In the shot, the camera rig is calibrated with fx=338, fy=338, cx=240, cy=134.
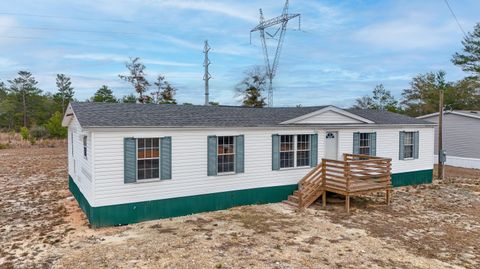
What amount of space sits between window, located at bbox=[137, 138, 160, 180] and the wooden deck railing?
483 centimetres

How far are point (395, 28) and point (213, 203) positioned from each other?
12.1m

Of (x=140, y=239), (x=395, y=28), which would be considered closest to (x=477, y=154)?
(x=395, y=28)

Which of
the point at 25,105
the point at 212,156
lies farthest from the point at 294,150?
the point at 25,105

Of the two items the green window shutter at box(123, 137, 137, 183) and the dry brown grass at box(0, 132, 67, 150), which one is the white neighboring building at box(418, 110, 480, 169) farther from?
the dry brown grass at box(0, 132, 67, 150)

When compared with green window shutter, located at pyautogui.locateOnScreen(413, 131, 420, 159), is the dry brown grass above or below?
below

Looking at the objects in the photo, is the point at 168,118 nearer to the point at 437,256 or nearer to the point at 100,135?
the point at 100,135

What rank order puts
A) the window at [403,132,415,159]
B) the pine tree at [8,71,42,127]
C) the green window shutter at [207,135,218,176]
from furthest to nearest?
1. the pine tree at [8,71,42,127]
2. the window at [403,132,415,159]
3. the green window shutter at [207,135,218,176]

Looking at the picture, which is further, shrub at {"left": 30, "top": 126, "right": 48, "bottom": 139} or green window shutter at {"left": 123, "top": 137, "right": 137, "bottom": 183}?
shrub at {"left": 30, "top": 126, "right": 48, "bottom": 139}

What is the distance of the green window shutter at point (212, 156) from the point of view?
426 inches

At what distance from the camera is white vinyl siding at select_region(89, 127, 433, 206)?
917cm

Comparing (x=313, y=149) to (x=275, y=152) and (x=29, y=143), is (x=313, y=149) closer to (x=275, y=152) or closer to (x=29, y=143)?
(x=275, y=152)

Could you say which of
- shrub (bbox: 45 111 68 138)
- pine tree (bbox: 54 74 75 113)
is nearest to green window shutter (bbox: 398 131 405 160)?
shrub (bbox: 45 111 68 138)

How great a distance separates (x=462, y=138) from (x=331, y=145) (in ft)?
44.1

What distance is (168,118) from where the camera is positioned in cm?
1068
